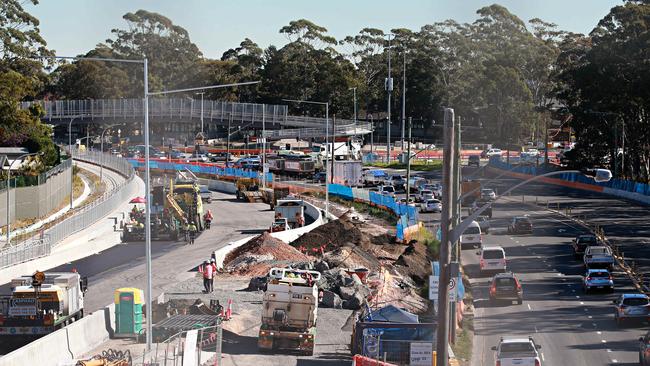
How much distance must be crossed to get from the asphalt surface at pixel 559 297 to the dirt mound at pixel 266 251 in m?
8.65

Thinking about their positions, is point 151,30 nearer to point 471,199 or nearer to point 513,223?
point 471,199

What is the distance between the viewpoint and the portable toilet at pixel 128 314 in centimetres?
3400

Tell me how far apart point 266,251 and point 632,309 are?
64.7 feet

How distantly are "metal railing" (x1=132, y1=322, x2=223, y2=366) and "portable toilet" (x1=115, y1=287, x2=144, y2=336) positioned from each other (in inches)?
77.3

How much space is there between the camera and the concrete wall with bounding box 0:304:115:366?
87.6 ft

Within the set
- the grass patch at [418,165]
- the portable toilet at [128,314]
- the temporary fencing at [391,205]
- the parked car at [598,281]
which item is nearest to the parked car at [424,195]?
the temporary fencing at [391,205]

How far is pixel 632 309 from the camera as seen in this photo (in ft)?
134

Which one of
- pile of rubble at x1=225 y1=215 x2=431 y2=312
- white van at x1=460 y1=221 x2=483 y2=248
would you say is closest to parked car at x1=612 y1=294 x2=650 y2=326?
pile of rubble at x1=225 y1=215 x2=431 y2=312

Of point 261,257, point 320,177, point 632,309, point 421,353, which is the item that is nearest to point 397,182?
point 320,177

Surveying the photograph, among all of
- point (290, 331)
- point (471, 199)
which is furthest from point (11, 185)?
point (290, 331)

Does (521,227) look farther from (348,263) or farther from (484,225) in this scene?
(348,263)

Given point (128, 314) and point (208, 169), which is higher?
point (128, 314)

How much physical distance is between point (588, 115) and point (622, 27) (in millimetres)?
9454

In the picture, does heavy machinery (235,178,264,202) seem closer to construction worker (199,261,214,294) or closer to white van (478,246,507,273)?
white van (478,246,507,273)
